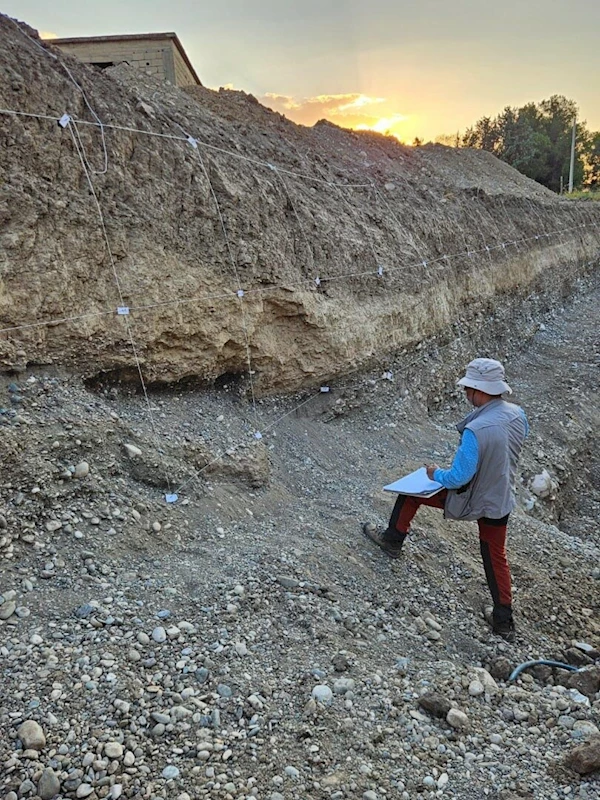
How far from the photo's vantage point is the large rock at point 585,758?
2.57 metres

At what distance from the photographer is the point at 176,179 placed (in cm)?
558

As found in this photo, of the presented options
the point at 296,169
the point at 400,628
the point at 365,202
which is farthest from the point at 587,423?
the point at 400,628

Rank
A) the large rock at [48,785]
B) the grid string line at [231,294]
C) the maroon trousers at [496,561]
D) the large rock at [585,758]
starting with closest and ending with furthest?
the large rock at [48,785] → the large rock at [585,758] → the maroon trousers at [496,561] → the grid string line at [231,294]

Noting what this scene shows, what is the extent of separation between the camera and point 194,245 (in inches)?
220

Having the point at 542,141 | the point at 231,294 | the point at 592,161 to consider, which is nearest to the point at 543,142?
the point at 542,141

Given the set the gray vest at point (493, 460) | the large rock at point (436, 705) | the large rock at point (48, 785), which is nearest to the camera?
the large rock at point (48, 785)

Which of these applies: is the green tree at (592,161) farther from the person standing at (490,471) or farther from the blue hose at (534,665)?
the blue hose at (534,665)

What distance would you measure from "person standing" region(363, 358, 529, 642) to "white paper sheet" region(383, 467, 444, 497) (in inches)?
5.2

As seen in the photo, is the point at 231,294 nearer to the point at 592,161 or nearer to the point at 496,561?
the point at 496,561

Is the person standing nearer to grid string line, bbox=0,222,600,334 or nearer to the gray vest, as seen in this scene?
the gray vest

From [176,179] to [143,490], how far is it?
122 inches

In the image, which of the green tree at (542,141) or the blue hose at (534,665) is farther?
the green tree at (542,141)

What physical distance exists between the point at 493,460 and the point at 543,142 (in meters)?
37.4

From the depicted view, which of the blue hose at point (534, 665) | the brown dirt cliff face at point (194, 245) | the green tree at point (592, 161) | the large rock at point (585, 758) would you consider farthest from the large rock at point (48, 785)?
the green tree at point (592, 161)
